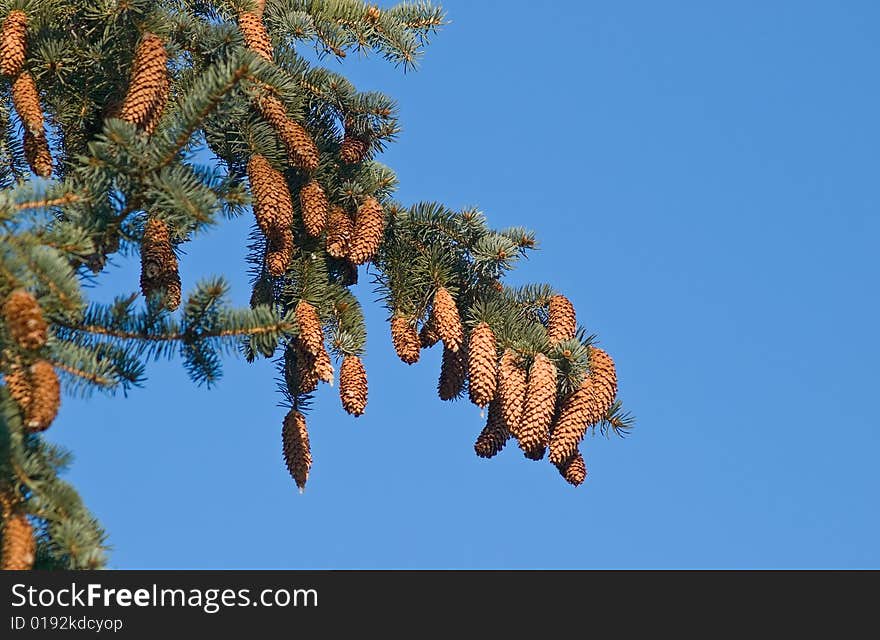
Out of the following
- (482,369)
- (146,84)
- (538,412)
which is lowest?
(538,412)

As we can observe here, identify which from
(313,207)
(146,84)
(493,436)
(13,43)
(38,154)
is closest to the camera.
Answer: (146,84)

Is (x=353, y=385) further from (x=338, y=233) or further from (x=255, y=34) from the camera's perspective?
(x=255, y=34)

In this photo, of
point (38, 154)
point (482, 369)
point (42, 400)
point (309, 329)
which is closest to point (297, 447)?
point (309, 329)

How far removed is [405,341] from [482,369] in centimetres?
46

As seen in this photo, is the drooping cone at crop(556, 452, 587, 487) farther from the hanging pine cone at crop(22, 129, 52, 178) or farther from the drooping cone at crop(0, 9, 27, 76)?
the drooping cone at crop(0, 9, 27, 76)

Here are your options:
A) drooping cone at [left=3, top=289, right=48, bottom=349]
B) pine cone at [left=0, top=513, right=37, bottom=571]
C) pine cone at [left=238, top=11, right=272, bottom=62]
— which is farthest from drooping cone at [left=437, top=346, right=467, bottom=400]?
pine cone at [left=0, top=513, right=37, bottom=571]

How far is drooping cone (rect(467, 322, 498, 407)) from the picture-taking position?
20.0ft

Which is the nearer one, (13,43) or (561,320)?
(13,43)

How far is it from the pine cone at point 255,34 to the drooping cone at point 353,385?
1.35 metres

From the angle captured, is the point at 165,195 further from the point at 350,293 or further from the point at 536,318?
the point at 536,318

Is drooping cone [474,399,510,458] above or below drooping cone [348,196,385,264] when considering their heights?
below

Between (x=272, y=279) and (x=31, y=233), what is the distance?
1.78 meters

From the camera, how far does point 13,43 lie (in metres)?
6.05

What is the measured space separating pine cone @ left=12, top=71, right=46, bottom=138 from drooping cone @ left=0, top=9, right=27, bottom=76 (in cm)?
5
